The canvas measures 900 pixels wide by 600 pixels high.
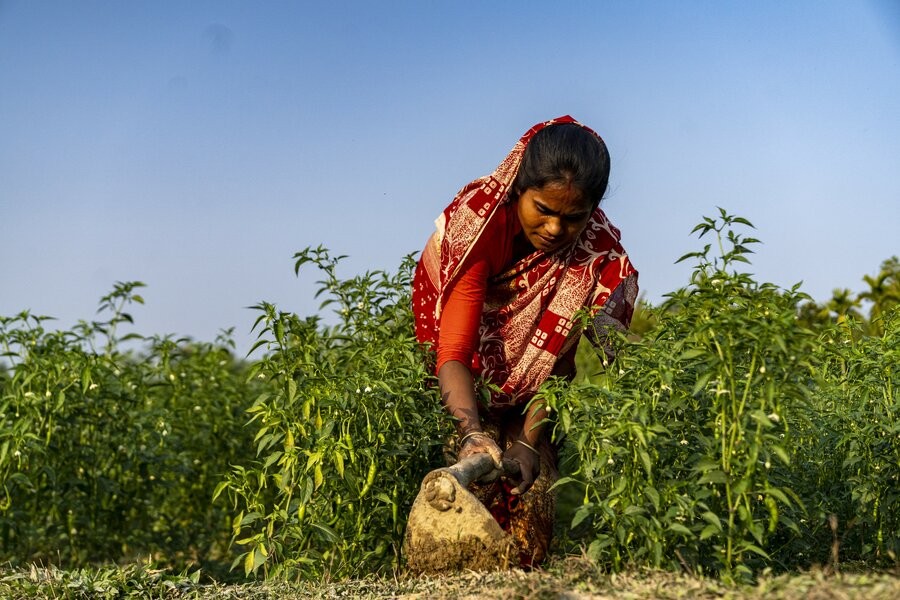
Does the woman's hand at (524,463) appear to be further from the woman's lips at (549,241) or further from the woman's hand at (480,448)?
the woman's lips at (549,241)

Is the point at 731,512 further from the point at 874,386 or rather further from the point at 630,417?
the point at 874,386

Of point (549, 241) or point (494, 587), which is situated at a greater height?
point (549, 241)

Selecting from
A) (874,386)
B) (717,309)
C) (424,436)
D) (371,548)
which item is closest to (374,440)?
(424,436)

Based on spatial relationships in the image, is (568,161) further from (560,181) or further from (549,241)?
(549,241)

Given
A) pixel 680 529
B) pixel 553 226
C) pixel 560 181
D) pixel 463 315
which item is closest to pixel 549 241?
pixel 553 226

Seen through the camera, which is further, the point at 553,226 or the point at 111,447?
the point at 111,447

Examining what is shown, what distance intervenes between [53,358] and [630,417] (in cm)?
291

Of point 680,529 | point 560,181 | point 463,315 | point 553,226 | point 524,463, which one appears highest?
point 560,181

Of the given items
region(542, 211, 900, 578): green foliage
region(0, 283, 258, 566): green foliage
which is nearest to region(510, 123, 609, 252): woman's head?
region(542, 211, 900, 578): green foliage

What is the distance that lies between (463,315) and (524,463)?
605 millimetres

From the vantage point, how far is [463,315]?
4.09 m

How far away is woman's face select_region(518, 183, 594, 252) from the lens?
150 inches

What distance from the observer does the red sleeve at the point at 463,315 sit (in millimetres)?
4047

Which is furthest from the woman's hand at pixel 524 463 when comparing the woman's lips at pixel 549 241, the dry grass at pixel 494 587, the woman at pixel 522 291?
the woman's lips at pixel 549 241
